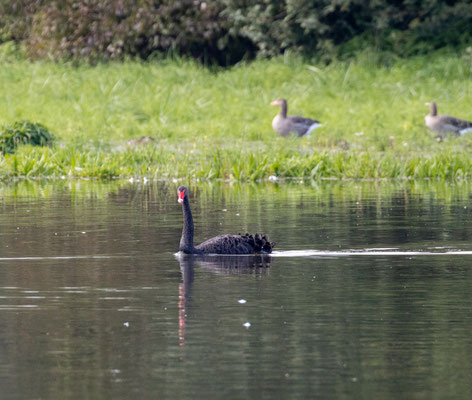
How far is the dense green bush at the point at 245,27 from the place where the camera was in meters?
36.3

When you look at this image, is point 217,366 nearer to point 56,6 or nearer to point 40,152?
point 40,152

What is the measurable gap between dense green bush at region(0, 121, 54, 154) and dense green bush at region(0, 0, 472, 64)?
9921 mm

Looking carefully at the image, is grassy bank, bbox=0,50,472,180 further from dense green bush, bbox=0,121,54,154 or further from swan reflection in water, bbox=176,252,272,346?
swan reflection in water, bbox=176,252,272,346

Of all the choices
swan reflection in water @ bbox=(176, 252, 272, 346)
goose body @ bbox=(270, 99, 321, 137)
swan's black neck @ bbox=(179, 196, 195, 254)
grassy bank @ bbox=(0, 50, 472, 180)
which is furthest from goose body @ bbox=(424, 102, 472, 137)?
swan's black neck @ bbox=(179, 196, 195, 254)

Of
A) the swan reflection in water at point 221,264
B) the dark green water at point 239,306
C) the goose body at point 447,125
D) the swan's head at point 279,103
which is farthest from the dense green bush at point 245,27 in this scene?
the swan reflection in water at point 221,264

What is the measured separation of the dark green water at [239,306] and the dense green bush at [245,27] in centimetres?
1818

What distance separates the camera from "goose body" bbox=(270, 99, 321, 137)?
2911 cm

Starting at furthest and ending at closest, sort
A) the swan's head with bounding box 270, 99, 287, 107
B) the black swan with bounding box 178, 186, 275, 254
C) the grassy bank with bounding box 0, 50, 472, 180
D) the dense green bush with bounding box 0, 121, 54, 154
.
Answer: the swan's head with bounding box 270, 99, 287, 107 → the dense green bush with bounding box 0, 121, 54, 154 → the grassy bank with bounding box 0, 50, 472, 180 → the black swan with bounding box 178, 186, 275, 254

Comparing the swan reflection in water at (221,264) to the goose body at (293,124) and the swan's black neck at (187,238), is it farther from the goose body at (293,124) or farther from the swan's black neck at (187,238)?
the goose body at (293,124)

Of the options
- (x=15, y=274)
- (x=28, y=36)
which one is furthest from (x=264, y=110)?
(x=15, y=274)

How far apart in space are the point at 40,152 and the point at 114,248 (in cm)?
1236

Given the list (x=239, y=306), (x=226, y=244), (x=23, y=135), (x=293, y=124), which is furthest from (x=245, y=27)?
(x=239, y=306)

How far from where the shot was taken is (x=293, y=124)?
29.1 metres

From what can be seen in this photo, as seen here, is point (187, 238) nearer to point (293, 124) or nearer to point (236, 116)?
point (293, 124)
